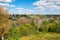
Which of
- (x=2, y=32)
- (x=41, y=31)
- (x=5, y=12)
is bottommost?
(x=41, y=31)

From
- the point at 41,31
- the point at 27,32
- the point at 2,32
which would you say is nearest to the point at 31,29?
the point at 27,32

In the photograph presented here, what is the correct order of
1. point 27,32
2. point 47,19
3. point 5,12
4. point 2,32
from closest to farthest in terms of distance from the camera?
point 5,12 < point 2,32 < point 27,32 < point 47,19

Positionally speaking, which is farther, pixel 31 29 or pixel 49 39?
pixel 31 29

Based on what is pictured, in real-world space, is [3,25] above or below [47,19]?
above

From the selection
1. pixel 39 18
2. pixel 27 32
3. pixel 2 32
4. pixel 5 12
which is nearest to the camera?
pixel 5 12

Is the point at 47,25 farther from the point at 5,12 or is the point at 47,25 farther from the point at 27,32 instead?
the point at 5,12

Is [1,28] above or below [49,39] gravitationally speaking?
above

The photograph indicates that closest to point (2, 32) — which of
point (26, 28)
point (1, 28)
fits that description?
point (1, 28)

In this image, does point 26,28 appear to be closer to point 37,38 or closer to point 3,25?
point 37,38

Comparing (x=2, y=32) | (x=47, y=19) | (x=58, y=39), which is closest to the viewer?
(x=2, y=32)
